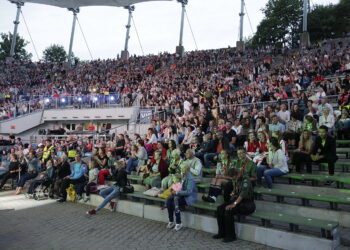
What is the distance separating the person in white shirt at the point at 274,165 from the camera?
24.0 ft

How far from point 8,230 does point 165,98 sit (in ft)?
43.8

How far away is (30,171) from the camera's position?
13.1 meters

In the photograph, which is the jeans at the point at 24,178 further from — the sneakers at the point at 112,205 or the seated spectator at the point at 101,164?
the sneakers at the point at 112,205

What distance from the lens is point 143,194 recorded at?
8.65m

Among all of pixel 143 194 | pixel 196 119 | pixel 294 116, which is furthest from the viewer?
pixel 196 119

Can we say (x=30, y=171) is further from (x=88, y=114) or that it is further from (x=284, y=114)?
(x=88, y=114)

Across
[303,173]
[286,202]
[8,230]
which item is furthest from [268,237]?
[8,230]

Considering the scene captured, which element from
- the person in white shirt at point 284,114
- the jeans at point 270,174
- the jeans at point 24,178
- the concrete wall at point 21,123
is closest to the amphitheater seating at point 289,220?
the jeans at point 270,174

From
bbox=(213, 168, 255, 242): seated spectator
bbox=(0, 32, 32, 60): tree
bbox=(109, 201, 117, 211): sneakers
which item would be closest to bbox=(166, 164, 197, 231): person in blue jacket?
bbox=(213, 168, 255, 242): seated spectator

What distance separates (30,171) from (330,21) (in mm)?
42710

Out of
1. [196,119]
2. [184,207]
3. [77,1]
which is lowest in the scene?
[184,207]

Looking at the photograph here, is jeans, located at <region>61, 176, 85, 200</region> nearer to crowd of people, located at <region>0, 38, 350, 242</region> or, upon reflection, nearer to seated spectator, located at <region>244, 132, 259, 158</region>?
crowd of people, located at <region>0, 38, 350, 242</region>

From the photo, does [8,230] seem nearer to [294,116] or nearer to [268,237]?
[268,237]

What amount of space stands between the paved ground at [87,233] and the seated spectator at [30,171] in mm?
3069
